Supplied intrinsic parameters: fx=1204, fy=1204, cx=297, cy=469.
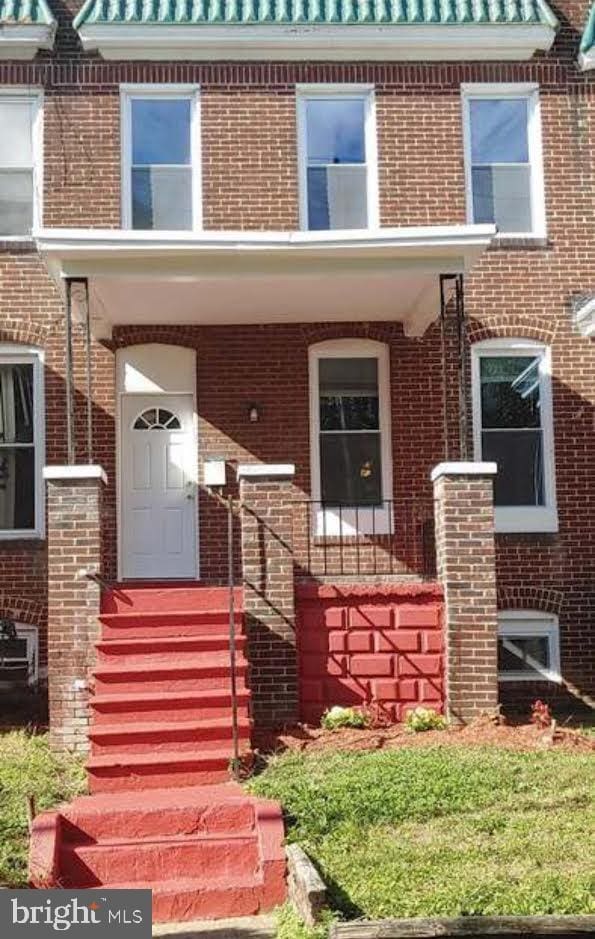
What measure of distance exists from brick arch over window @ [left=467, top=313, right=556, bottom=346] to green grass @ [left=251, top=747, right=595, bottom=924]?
5.29 meters

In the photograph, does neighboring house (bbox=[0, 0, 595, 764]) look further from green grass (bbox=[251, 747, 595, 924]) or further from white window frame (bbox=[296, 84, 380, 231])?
green grass (bbox=[251, 747, 595, 924])

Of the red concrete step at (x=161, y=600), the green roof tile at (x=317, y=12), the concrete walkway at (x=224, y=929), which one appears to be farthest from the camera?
the green roof tile at (x=317, y=12)

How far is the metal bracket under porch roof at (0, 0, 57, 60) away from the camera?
13055mm

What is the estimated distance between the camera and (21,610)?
12438mm

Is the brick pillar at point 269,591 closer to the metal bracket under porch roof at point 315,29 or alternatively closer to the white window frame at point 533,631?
the white window frame at point 533,631

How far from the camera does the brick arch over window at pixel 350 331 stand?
12.9m

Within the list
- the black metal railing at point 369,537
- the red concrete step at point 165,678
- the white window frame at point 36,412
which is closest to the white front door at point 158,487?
the white window frame at point 36,412

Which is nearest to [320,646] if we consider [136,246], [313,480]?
[313,480]

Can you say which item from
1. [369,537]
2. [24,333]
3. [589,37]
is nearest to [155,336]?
[24,333]

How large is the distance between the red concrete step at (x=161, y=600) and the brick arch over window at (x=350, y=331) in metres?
3.67

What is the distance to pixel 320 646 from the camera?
1051cm

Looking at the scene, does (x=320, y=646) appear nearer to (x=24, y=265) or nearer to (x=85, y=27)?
(x=24, y=265)

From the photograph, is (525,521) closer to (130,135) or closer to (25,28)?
(130,135)

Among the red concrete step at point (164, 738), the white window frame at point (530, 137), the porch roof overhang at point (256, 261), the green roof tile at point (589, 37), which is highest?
the green roof tile at point (589, 37)
